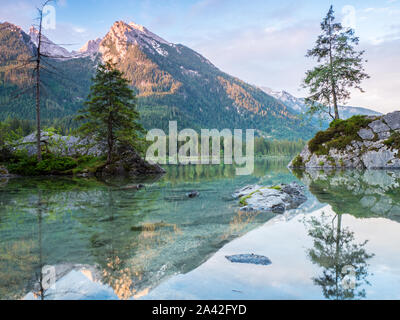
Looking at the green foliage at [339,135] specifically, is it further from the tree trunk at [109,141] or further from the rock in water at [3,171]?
the rock in water at [3,171]

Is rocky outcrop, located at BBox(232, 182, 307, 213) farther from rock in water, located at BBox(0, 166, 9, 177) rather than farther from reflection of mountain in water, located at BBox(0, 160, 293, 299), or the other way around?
rock in water, located at BBox(0, 166, 9, 177)

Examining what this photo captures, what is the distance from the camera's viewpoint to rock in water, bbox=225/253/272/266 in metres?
4.37

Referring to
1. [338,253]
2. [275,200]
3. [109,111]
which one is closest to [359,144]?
[275,200]

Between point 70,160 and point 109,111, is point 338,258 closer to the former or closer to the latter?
point 109,111

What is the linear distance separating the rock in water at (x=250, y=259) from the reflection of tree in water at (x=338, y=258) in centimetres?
80

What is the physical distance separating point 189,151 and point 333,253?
390ft

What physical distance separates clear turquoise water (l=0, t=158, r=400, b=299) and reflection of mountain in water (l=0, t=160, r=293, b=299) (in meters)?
0.02

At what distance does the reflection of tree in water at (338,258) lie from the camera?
3.37m

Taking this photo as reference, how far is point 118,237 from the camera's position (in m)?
5.95

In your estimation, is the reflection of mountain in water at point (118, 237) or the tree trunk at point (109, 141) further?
the tree trunk at point (109, 141)

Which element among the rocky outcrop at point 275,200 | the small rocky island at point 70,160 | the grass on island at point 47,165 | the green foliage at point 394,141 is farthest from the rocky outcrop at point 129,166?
the green foliage at point 394,141
